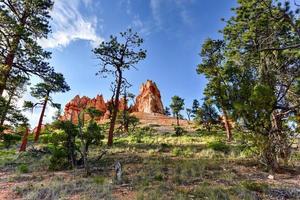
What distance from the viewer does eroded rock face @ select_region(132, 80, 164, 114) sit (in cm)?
7839

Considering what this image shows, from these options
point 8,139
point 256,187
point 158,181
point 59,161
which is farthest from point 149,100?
point 256,187

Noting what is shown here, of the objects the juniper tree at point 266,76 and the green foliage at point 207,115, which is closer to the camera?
the juniper tree at point 266,76

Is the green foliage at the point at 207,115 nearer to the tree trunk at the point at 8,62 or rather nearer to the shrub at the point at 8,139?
the shrub at the point at 8,139

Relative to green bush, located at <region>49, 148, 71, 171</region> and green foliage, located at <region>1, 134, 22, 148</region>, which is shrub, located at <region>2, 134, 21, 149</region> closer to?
green foliage, located at <region>1, 134, 22, 148</region>

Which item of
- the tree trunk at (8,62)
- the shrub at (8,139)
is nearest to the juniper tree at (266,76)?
the tree trunk at (8,62)

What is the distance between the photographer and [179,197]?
679 cm

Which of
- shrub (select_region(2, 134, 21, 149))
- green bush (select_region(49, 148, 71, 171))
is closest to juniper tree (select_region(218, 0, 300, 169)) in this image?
green bush (select_region(49, 148, 71, 171))

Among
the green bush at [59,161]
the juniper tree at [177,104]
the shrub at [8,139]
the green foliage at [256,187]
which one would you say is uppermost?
the juniper tree at [177,104]

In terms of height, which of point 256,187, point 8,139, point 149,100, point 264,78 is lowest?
point 256,187

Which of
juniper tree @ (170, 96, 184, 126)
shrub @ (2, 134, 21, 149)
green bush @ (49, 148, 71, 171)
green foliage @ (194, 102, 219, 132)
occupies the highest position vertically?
juniper tree @ (170, 96, 184, 126)

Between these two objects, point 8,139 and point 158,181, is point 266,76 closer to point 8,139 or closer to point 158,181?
point 158,181

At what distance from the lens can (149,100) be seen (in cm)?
7988

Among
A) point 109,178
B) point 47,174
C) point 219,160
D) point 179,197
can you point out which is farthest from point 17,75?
point 219,160

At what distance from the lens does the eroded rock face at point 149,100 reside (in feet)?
257
